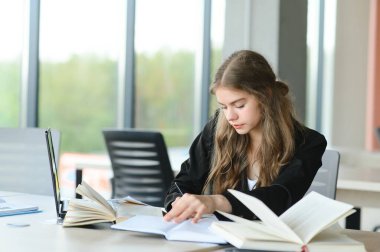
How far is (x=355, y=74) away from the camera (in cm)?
859

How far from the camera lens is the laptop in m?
2.02

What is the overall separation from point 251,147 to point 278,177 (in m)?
0.19

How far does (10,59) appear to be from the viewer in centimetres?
444

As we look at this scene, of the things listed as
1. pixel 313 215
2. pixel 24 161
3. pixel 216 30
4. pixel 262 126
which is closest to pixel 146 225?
pixel 313 215

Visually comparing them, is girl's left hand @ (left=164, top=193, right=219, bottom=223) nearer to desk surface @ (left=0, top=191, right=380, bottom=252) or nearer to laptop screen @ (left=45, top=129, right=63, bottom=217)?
desk surface @ (left=0, top=191, right=380, bottom=252)

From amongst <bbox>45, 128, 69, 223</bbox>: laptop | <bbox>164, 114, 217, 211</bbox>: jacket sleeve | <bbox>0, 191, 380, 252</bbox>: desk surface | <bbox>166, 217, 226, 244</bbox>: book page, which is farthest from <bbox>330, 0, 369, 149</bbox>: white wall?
<bbox>166, 217, 226, 244</bbox>: book page

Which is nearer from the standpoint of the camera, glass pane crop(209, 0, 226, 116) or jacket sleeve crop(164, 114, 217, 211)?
jacket sleeve crop(164, 114, 217, 211)

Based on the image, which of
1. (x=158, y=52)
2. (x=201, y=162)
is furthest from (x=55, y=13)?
(x=201, y=162)

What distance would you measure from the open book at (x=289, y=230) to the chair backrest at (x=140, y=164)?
1.88 metres

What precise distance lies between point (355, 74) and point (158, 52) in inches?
140

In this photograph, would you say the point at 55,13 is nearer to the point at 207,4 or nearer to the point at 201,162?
the point at 207,4

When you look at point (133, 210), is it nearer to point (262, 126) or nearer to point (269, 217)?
point (262, 126)

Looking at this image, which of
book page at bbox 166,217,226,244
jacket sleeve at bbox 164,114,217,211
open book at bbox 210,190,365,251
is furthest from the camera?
jacket sleeve at bbox 164,114,217,211

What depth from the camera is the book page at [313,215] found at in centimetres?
162
